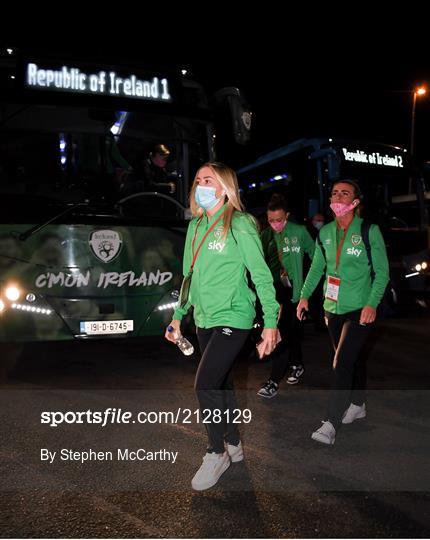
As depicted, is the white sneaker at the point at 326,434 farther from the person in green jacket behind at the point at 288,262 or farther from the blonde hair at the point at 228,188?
the blonde hair at the point at 228,188

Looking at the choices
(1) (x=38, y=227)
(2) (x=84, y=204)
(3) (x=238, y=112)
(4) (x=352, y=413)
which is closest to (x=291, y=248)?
(4) (x=352, y=413)

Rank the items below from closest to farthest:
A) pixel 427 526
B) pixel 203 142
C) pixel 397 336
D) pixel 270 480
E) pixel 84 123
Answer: pixel 427 526, pixel 270 480, pixel 84 123, pixel 203 142, pixel 397 336

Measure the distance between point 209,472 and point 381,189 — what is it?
10.2 meters

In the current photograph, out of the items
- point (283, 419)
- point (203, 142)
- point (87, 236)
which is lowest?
point (283, 419)

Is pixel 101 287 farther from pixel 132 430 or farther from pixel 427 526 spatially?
pixel 427 526

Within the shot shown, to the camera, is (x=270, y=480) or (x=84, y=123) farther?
(x=84, y=123)

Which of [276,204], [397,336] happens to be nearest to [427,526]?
[276,204]

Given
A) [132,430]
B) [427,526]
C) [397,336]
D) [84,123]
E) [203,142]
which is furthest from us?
[397,336]

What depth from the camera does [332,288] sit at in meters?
4.79

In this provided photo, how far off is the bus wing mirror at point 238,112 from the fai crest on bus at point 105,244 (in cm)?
211

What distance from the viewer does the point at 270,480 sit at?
153 inches

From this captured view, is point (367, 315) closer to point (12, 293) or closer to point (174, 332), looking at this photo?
point (174, 332)

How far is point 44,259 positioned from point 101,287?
0.67 meters

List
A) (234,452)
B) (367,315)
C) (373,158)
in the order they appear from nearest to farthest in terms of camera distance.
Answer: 1. (234,452)
2. (367,315)
3. (373,158)
